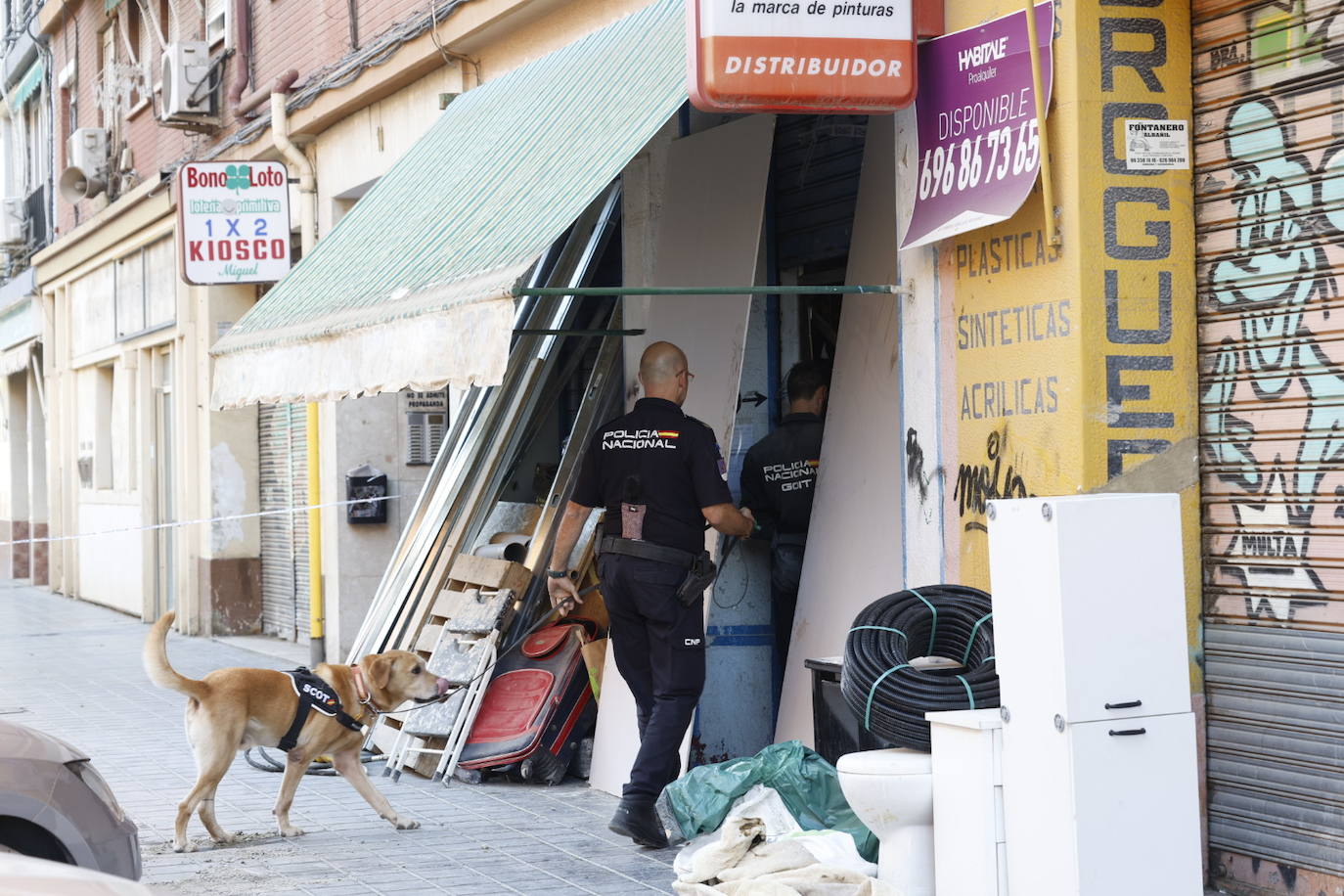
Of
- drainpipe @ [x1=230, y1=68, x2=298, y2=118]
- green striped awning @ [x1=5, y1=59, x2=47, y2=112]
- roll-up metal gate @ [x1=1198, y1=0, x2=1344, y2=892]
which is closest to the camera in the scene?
roll-up metal gate @ [x1=1198, y1=0, x2=1344, y2=892]

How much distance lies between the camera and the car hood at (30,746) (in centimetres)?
515

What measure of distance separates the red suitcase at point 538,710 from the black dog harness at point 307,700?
126 cm

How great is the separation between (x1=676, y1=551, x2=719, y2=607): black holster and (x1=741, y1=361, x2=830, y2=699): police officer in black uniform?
0.93 meters

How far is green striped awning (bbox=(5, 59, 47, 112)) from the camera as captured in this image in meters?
26.0

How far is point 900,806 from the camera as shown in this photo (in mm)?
5430

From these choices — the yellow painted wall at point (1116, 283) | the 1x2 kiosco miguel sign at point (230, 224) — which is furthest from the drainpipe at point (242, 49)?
the yellow painted wall at point (1116, 283)

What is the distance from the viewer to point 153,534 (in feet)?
61.8

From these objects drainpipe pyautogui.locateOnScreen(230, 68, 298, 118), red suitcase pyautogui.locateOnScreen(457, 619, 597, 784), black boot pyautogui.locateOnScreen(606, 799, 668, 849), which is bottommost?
black boot pyautogui.locateOnScreen(606, 799, 668, 849)

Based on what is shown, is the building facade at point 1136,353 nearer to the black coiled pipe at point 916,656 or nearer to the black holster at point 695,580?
the black coiled pipe at point 916,656

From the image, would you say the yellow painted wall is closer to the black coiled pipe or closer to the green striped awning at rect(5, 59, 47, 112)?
the black coiled pipe

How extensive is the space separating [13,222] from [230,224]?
1700 centimetres

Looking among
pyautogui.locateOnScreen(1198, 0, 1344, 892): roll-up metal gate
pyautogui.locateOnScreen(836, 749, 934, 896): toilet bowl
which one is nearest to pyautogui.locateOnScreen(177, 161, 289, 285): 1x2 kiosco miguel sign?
pyautogui.locateOnScreen(836, 749, 934, 896): toilet bowl

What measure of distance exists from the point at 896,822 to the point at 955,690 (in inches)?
19.2

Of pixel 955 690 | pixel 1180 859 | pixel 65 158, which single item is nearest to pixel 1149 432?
pixel 955 690
